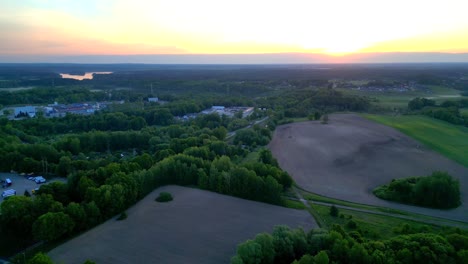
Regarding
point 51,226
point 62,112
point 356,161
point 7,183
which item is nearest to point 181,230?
point 51,226

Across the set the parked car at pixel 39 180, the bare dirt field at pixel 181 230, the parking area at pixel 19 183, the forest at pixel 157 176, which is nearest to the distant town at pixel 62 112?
the forest at pixel 157 176

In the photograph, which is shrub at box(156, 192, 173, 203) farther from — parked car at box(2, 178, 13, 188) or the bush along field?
the bush along field

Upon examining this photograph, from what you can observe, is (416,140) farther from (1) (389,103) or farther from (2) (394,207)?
(1) (389,103)

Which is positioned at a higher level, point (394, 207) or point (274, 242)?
point (274, 242)

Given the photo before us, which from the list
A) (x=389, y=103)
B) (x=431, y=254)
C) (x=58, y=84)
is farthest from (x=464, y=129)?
(x=58, y=84)

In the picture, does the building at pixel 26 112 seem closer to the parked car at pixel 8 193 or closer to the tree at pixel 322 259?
the parked car at pixel 8 193

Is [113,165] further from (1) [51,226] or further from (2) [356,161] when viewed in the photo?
(2) [356,161]
